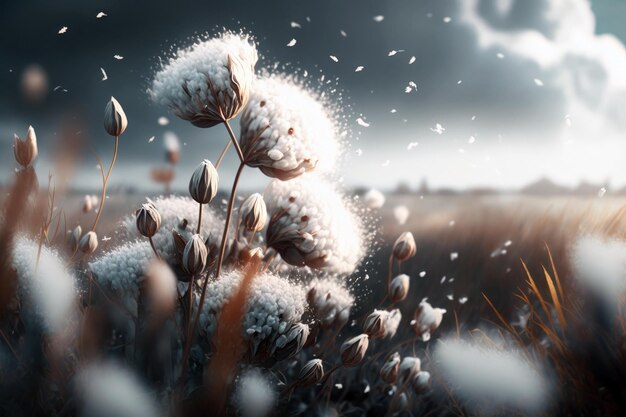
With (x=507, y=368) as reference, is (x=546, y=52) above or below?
above

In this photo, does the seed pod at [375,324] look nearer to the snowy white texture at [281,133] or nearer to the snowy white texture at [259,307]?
the snowy white texture at [259,307]

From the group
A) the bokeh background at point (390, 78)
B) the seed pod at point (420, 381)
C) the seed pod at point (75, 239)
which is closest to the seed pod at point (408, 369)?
the seed pod at point (420, 381)

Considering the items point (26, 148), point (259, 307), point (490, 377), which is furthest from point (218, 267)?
point (490, 377)

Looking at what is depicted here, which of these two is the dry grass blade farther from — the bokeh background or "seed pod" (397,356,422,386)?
"seed pod" (397,356,422,386)

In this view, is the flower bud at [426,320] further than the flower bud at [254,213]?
Yes

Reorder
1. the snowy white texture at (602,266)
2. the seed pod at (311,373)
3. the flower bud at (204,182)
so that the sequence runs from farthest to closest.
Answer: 1. the snowy white texture at (602,266)
2. the seed pod at (311,373)
3. the flower bud at (204,182)

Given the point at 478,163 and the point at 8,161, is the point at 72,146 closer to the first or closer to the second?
the point at 8,161

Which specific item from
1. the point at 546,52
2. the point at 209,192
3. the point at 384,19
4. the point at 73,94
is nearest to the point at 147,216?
the point at 209,192
